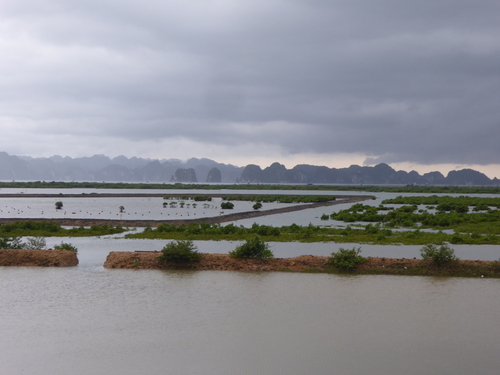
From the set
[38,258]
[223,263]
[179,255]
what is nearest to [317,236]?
[223,263]

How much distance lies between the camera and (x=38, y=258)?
62.4ft

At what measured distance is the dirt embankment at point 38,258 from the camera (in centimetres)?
1884

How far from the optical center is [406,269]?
56.1 ft

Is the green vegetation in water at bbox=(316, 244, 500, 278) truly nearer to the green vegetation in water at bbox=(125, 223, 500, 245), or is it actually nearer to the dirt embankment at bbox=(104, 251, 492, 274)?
the dirt embankment at bbox=(104, 251, 492, 274)

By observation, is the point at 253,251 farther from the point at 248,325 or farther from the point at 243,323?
the point at 248,325

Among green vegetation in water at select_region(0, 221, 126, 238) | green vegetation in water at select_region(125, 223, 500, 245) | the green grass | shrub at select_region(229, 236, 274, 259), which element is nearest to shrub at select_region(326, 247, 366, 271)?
the green grass

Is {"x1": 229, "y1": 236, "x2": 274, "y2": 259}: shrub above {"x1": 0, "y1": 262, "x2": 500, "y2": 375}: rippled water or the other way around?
above

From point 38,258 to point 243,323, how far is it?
12013 mm

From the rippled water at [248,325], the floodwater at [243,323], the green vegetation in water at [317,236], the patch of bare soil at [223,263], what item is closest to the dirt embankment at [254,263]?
the patch of bare soil at [223,263]

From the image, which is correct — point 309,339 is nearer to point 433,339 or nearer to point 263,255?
point 433,339

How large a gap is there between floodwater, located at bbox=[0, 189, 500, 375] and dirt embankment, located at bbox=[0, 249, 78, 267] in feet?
3.95

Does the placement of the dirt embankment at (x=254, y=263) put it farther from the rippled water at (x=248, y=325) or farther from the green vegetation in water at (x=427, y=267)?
the rippled water at (x=248, y=325)

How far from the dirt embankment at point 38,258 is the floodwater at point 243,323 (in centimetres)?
120

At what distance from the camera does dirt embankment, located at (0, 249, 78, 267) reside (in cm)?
1884
